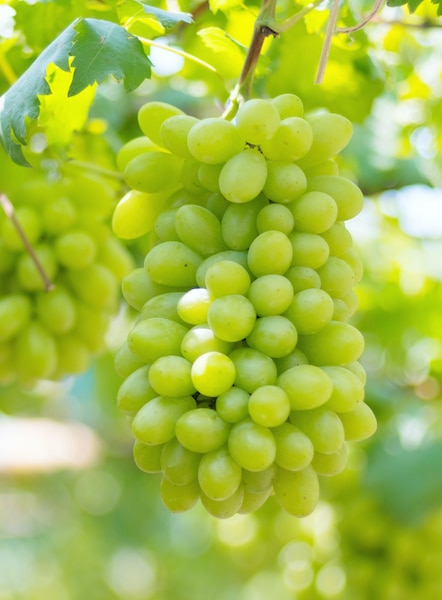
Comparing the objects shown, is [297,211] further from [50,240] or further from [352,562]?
[352,562]

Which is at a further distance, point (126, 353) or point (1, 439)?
point (1, 439)

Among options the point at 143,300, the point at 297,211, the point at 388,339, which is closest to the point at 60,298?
the point at 143,300

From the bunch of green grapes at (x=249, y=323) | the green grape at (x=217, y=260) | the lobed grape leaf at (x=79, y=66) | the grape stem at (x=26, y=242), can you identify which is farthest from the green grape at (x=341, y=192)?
the grape stem at (x=26, y=242)

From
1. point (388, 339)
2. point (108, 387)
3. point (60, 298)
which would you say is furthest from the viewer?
point (108, 387)

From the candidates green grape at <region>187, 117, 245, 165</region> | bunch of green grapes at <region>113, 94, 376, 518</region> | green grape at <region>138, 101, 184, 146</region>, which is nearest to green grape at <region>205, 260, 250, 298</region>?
bunch of green grapes at <region>113, 94, 376, 518</region>

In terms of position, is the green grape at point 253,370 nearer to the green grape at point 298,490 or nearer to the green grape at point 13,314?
the green grape at point 298,490

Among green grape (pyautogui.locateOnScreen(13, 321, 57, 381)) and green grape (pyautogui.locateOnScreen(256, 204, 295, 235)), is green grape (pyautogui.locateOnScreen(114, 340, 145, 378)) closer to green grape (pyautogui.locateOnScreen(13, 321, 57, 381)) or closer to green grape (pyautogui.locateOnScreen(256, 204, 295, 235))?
green grape (pyautogui.locateOnScreen(256, 204, 295, 235))

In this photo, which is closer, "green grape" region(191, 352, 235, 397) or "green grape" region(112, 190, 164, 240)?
"green grape" region(191, 352, 235, 397)
